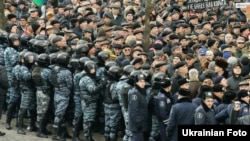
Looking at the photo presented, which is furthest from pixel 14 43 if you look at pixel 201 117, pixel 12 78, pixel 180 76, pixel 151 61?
pixel 201 117

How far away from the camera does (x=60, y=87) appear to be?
57.5 ft

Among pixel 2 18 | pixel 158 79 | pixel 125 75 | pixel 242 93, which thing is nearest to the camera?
pixel 242 93

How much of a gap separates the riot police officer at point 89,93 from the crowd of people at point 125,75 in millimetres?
22

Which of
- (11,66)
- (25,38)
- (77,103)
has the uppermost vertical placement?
(25,38)

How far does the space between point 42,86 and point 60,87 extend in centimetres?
58

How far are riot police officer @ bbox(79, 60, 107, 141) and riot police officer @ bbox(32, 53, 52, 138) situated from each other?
3.44 feet

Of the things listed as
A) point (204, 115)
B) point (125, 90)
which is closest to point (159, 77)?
point (125, 90)

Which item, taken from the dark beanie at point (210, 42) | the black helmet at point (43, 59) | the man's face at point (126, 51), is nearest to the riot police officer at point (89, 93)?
the black helmet at point (43, 59)

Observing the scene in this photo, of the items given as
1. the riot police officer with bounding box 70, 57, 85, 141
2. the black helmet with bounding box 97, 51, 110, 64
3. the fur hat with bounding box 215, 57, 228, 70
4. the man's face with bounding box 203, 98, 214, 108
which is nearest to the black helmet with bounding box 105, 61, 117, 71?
the black helmet with bounding box 97, 51, 110, 64

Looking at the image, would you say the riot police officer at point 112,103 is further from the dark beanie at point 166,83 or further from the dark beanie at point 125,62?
the dark beanie at point 166,83

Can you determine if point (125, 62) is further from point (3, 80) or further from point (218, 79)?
point (3, 80)

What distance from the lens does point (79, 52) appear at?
17.9m

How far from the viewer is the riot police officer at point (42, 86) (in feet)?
58.3

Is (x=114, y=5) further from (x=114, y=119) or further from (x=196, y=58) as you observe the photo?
(x=114, y=119)
